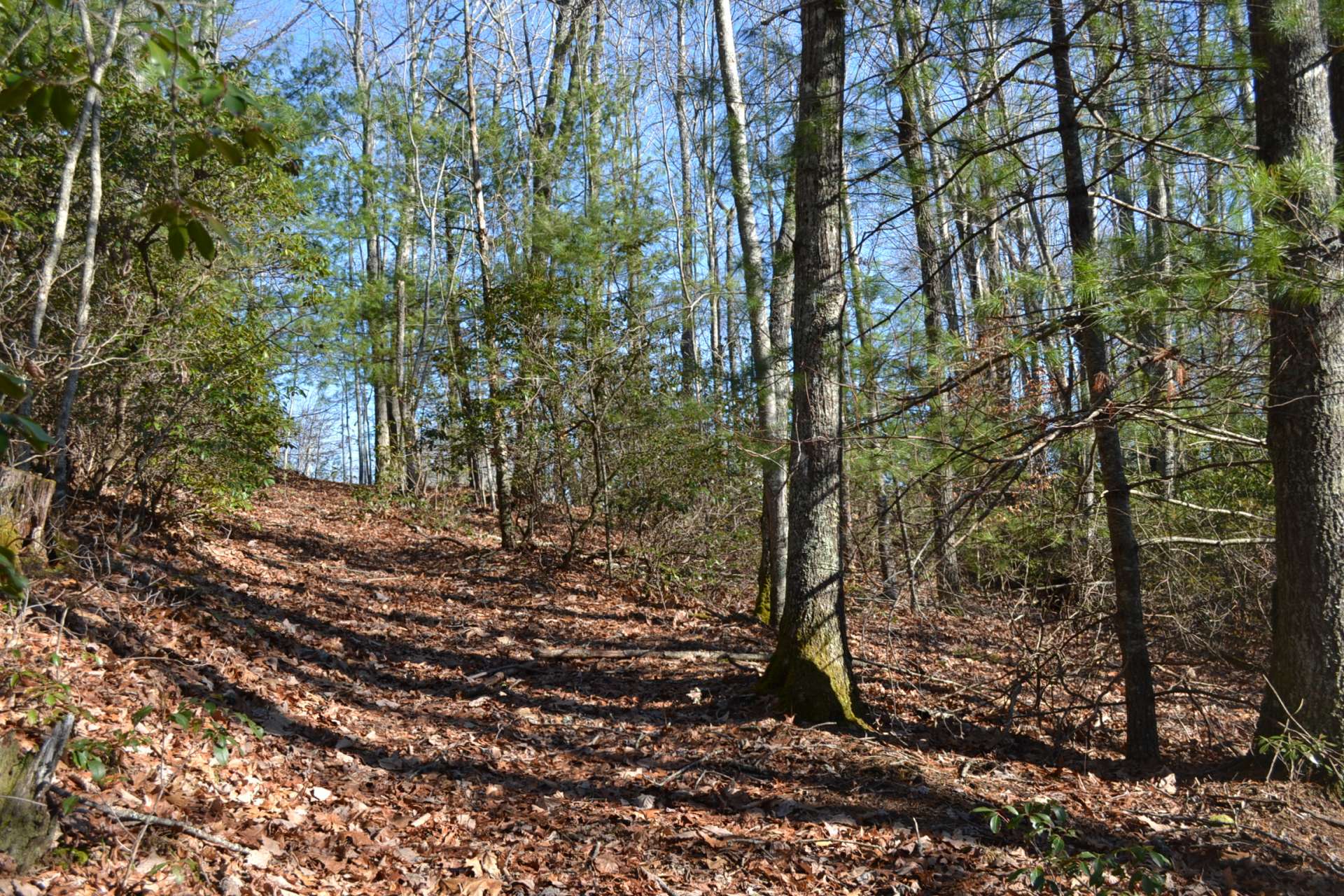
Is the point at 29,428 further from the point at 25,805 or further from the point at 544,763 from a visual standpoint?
the point at 544,763

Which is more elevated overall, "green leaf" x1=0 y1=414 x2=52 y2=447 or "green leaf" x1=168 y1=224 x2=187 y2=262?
"green leaf" x1=168 y1=224 x2=187 y2=262

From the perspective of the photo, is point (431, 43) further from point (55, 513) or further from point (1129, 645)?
point (1129, 645)

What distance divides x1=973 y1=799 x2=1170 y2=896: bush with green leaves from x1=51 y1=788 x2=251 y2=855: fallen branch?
3094 millimetres

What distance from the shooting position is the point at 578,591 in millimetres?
9523

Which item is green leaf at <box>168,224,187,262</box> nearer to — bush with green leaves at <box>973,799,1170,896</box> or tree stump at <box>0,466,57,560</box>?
bush with green leaves at <box>973,799,1170,896</box>

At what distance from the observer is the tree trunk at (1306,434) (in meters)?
4.48

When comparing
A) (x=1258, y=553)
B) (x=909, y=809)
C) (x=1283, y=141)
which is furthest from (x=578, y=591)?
(x=1283, y=141)

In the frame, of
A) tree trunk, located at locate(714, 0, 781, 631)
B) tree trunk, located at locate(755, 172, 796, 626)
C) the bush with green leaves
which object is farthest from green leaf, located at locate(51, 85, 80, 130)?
tree trunk, located at locate(755, 172, 796, 626)

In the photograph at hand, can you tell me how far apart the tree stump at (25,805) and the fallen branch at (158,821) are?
190 mm

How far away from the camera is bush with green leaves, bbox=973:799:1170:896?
318 cm

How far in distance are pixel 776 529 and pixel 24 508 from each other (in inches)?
230

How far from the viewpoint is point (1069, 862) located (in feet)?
11.2

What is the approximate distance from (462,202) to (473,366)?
6499 mm

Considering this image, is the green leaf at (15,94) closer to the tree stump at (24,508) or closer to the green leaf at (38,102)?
the green leaf at (38,102)
